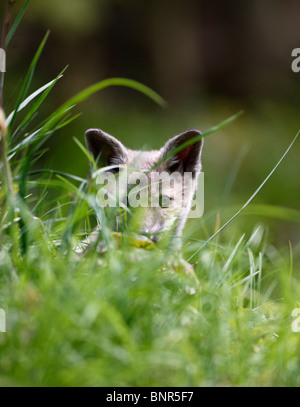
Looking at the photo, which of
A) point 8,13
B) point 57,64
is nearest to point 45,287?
point 8,13

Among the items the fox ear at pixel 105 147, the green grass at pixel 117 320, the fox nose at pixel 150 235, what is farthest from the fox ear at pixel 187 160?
the green grass at pixel 117 320

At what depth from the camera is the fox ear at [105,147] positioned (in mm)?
4230

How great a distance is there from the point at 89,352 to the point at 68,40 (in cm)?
1042

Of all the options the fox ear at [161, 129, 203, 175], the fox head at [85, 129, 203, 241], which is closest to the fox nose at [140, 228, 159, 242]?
the fox head at [85, 129, 203, 241]

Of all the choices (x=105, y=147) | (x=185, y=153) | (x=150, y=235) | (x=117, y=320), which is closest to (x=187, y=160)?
(x=185, y=153)

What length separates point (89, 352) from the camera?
2.03 meters

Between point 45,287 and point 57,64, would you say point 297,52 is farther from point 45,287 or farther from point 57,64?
point 45,287

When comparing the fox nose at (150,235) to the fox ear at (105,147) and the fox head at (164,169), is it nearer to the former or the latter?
the fox head at (164,169)

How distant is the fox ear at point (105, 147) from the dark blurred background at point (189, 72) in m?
4.91

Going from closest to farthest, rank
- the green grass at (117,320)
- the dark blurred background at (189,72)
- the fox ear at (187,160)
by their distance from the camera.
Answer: the green grass at (117,320) → the fox ear at (187,160) → the dark blurred background at (189,72)

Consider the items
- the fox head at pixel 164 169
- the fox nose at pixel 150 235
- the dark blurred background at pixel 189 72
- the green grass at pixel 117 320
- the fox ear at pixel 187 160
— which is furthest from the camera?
the dark blurred background at pixel 189 72

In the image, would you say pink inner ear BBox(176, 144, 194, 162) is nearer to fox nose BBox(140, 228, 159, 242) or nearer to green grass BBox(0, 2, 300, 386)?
fox nose BBox(140, 228, 159, 242)

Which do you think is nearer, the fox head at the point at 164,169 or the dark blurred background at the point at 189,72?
the fox head at the point at 164,169

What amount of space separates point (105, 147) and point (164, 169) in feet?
1.85
